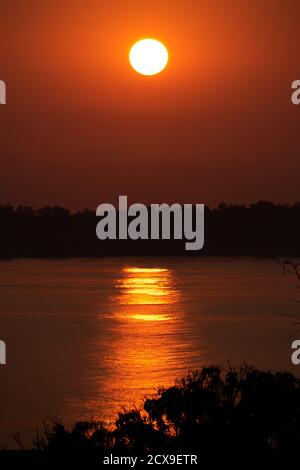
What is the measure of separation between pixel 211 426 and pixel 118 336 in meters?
27.5

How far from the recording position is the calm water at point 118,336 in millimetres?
21609

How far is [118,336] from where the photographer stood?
33938 millimetres

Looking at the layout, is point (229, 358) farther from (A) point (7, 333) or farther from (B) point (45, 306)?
(B) point (45, 306)

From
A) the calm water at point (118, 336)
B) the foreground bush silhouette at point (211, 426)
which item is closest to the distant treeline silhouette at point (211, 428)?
the foreground bush silhouette at point (211, 426)

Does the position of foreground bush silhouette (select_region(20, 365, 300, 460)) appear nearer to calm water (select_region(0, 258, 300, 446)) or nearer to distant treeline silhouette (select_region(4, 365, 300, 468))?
distant treeline silhouette (select_region(4, 365, 300, 468))

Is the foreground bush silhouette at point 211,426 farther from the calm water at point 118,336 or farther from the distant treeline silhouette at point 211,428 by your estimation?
the calm water at point 118,336

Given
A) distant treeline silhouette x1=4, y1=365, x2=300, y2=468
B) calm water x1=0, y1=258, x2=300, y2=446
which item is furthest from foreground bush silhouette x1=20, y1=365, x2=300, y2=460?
calm water x1=0, y1=258, x2=300, y2=446

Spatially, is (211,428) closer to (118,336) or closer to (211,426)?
(211,426)

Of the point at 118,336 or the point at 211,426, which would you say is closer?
the point at 211,426

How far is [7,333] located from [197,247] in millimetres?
64129

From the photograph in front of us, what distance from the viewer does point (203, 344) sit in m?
30.2

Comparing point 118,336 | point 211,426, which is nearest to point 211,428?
point 211,426

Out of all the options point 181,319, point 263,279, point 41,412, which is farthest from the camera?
point 263,279
